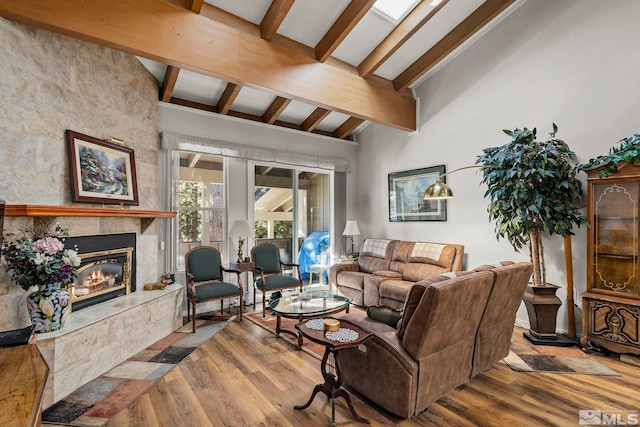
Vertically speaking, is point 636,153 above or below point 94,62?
below

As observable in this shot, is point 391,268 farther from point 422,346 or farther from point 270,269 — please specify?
point 422,346

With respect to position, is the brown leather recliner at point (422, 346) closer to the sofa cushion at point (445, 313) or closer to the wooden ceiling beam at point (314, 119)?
the sofa cushion at point (445, 313)

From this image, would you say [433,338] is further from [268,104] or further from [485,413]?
[268,104]

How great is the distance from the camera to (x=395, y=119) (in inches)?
193

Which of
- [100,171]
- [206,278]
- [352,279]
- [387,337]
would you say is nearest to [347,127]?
[352,279]

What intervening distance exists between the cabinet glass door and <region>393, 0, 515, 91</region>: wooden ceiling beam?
7.44ft

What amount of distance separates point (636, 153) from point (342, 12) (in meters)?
3.08

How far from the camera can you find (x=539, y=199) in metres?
3.32

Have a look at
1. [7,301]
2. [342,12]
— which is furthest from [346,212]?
[7,301]

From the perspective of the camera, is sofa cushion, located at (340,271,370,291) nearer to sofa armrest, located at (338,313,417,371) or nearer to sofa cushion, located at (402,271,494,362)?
sofa armrest, located at (338,313,417,371)

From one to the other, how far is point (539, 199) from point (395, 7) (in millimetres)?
2611

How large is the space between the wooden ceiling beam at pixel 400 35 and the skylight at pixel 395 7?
2.7 inches

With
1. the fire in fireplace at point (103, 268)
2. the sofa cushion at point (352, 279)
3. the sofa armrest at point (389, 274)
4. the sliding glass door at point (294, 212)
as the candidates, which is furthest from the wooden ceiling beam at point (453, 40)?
the fire in fireplace at point (103, 268)

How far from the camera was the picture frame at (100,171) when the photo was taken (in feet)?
9.74
